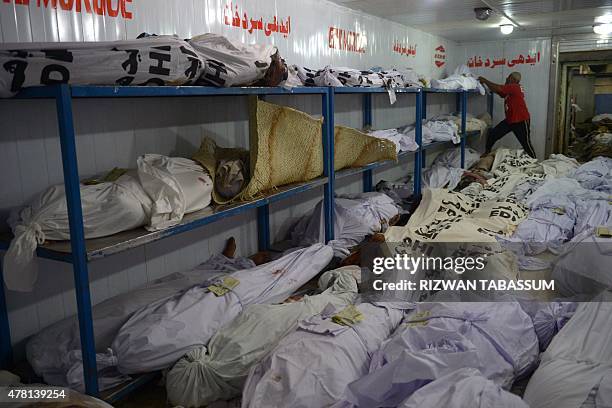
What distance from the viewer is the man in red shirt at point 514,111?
8294mm

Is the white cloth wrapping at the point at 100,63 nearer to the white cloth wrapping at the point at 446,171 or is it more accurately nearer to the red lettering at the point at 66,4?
the red lettering at the point at 66,4

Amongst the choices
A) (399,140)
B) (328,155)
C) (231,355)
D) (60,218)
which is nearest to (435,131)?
(399,140)

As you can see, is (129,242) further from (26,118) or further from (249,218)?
(249,218)

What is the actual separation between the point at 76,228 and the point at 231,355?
923 mm

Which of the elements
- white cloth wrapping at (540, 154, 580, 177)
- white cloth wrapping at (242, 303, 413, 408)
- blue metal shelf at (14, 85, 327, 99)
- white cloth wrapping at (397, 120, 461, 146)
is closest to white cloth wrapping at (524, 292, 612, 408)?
white cloth wrapping at (242, 303, 413, 408)

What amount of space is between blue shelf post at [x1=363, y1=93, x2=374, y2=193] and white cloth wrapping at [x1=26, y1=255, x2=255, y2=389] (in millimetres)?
3294

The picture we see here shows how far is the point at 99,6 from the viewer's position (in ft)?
9.27

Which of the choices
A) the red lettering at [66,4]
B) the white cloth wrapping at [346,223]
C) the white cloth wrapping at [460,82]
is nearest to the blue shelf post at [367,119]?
the white cloth wrapping at [346,223]

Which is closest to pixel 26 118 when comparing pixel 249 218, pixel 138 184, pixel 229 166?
pixel 138 184

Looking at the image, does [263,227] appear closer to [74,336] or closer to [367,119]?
[74,336]

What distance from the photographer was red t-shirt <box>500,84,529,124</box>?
27.1ft

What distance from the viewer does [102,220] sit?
7.76 ft

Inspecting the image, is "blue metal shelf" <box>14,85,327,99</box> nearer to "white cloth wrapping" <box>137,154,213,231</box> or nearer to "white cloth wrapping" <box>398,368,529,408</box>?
"white cloth wrapping" <box>137,154,213,231</box>

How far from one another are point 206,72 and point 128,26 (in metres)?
0.64
